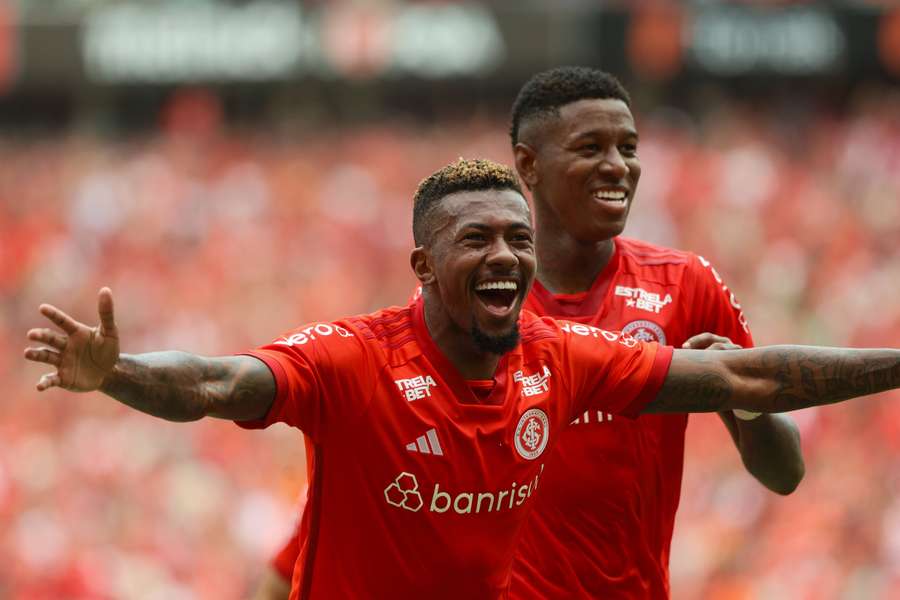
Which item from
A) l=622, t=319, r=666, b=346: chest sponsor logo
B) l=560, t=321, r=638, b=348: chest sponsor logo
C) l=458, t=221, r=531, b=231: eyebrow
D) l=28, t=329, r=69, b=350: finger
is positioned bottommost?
l=622, t=319, r=666, b=346: chest sponsor logo

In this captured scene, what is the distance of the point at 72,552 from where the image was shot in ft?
40.9

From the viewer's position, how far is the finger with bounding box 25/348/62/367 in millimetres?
3733

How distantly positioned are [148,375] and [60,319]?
0.29 metres

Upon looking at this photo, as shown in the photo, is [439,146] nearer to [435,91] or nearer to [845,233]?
[435,91]

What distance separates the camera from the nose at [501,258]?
4.30 metres

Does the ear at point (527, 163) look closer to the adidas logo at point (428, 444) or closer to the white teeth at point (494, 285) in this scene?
the white teeth at point (494, 285)

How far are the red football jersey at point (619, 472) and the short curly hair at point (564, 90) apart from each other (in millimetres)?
623

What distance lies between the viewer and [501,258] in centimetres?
430

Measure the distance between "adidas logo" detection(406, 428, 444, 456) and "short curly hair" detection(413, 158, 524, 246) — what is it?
0.58m

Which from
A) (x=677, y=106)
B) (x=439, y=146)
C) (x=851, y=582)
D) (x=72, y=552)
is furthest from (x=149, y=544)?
(x=677, y=106)

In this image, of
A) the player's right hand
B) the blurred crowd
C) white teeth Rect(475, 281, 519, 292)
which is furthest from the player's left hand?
the blurred crowd

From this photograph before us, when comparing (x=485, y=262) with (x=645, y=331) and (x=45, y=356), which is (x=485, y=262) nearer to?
(x=645, y=331)

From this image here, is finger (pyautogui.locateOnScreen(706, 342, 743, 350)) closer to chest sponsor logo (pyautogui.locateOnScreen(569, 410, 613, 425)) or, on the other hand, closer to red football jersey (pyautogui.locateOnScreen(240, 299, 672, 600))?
chest sponsor logo (pyautogui.locateOnScreen(569, 410, 613, 425))

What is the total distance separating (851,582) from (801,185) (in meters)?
7.03
